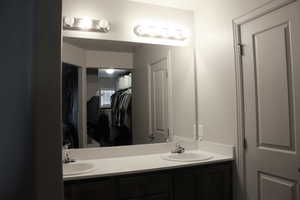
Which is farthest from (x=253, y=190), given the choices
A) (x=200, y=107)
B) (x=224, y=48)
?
(x=224, y=48)

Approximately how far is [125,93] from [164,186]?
1.02 m

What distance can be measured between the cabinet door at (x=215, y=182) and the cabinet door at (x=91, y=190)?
81 cm

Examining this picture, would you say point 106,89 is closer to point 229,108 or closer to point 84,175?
point 84,175

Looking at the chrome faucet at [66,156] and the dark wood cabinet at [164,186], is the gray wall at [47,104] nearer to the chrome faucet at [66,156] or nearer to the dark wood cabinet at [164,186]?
the dark wood cabinet at [164,186]

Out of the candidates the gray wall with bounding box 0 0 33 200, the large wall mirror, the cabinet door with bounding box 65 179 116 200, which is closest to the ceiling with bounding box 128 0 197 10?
the large wall mirror

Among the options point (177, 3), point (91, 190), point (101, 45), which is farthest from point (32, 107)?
point (177, 3)

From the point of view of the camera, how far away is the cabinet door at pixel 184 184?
209 centimetres

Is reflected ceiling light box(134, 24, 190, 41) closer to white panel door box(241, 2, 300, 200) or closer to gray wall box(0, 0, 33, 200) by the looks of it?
white panel door box(241, 2, 300, 200)

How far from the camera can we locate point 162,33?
2.75 meters

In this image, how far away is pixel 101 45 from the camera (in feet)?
8.22

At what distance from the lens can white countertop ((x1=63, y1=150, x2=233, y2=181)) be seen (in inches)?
72.8

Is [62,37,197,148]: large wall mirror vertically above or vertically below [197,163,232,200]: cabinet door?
above

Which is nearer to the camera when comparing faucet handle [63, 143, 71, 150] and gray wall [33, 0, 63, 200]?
gray wall [33, 0, 63, 200]

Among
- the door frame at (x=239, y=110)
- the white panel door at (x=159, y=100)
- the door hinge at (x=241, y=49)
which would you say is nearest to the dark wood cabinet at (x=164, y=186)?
the door frame at (x=239, y=110)
